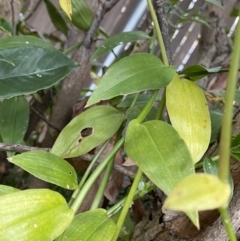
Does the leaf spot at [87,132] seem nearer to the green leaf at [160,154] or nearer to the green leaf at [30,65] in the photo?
the green leaf at [30,65]

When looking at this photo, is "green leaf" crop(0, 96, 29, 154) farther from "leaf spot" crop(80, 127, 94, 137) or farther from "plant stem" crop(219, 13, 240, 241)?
"plant stem" crop(219, 13, 240, 241)

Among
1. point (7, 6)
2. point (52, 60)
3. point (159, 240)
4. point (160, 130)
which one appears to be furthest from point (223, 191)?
point (7, 6)

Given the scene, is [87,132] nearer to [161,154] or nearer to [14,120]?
[14,120]

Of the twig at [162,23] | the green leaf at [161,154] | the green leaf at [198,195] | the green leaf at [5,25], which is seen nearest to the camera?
the green leaf at [198,195]

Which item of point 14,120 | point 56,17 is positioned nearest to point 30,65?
point 14,120

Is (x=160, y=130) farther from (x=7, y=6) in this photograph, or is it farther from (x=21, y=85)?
(x=7, y=6)

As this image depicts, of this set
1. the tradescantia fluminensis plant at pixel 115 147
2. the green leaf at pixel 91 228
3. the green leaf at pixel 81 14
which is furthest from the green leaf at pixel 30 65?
the green leaf at pixel 91 228
